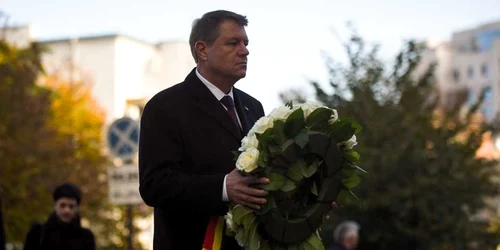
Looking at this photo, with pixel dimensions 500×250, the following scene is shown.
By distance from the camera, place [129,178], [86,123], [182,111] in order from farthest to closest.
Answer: [86,123]
[129,178]
[182,111]

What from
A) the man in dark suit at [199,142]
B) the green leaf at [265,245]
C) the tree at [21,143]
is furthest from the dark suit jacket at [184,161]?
the tree at [21,143]

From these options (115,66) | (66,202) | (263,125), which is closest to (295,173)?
(263,125)

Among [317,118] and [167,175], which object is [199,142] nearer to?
[167,175]

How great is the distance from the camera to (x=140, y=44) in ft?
341

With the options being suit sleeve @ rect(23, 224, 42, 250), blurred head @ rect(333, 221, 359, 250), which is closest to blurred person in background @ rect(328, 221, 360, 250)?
blurred head @ rect(333, 221, 359, 250)

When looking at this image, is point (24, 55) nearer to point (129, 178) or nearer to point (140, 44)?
point (129, 178)

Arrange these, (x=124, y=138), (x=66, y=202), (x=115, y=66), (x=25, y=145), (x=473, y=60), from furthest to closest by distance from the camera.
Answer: (x=473, y=60) < (x=115, y=66) < (x=25, y=145) < (x=124, y=138) < (x=66, y=202)

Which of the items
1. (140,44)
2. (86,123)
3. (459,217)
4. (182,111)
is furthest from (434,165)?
(140,44)

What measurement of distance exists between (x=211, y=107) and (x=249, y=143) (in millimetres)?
436

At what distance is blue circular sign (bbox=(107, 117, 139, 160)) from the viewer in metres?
18.0

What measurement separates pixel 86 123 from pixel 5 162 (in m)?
23.9

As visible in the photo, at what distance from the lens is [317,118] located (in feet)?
17.4

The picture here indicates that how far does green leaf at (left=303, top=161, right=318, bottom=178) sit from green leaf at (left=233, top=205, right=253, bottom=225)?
11.0 inches

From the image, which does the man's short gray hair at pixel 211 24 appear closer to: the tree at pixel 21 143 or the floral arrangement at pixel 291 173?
the floral arrangement at pixel 291 173
